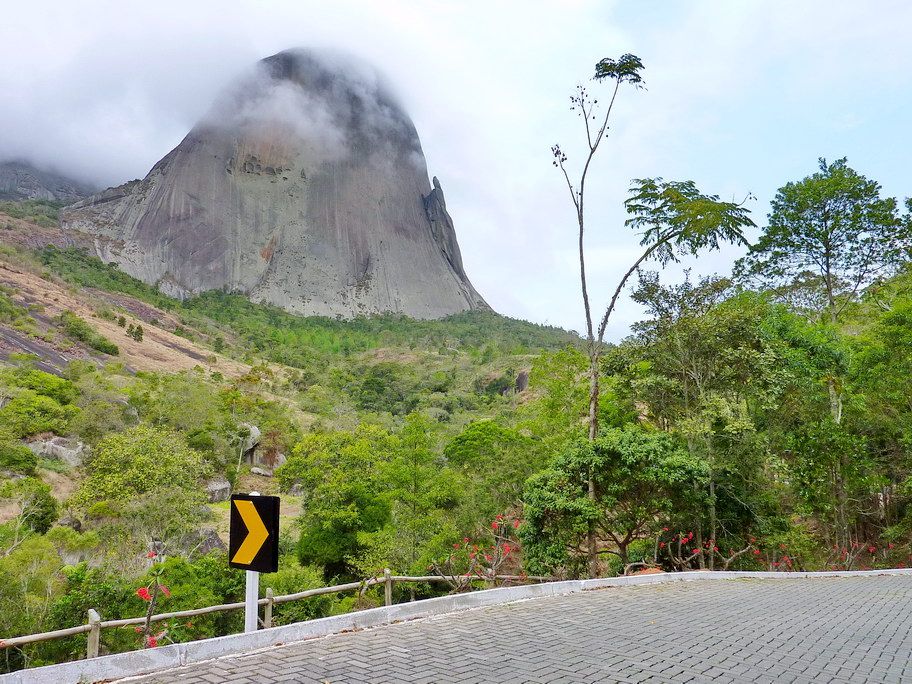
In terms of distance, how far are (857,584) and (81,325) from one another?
5512 cm

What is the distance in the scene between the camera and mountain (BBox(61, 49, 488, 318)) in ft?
317

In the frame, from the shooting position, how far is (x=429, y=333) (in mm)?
91562

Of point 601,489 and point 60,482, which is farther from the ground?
point 601,489

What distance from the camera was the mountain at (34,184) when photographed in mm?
137750

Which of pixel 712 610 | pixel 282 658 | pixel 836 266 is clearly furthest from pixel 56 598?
pixel 836 266

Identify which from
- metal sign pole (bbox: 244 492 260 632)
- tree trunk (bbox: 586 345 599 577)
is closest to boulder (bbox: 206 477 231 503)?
tree trunk (bbox: 586 345 599 577)

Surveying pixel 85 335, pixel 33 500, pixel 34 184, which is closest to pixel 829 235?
pixel 33 500

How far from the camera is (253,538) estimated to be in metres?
4.18

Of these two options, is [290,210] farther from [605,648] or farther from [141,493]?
[605,648]

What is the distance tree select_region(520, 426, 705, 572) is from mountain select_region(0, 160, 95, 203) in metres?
158

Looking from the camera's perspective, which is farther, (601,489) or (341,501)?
(341,501)

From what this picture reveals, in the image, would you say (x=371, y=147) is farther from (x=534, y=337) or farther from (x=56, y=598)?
(x=56, y=598)

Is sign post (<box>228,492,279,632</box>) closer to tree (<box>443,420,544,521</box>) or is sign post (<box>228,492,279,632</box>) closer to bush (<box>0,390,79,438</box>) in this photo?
tree (<box>443,420,544,521</box>)

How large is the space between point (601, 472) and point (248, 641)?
9171mm
